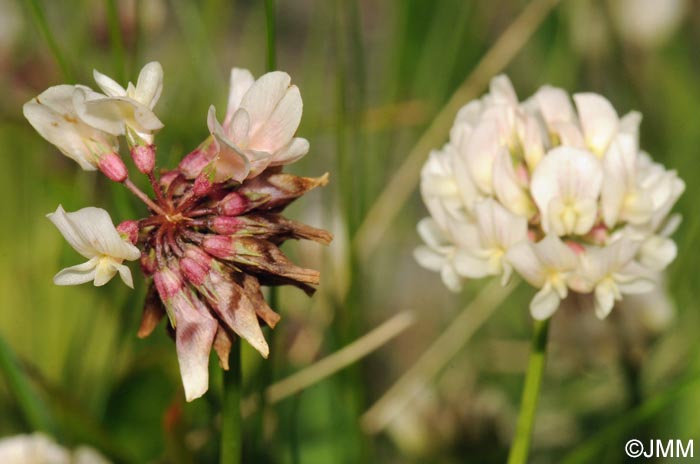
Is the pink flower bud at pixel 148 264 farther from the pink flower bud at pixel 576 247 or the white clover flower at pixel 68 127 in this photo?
the pink flower bud at pixel 576 247

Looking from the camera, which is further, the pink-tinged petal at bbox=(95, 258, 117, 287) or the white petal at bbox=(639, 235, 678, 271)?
the white petal at bbox=(639, 235, 678, 271)

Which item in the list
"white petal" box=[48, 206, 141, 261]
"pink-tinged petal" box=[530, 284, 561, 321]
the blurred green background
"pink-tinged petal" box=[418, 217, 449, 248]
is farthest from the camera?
the blurred green background

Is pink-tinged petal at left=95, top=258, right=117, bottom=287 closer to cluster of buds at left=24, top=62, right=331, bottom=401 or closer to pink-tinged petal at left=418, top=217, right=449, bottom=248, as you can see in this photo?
cluster of buds at left=24, top=62, right=331, bottom=401

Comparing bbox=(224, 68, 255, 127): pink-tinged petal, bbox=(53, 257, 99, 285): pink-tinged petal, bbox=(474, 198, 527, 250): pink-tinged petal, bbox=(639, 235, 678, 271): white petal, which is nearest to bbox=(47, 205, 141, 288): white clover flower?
bbox=(53, 257, 99, 285): pink-tinged petal

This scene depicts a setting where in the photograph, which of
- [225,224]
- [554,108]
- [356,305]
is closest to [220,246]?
[225,224]

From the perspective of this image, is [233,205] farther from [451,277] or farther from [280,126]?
[451,277]

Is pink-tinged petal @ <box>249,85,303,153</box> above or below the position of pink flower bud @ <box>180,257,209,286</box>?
above
